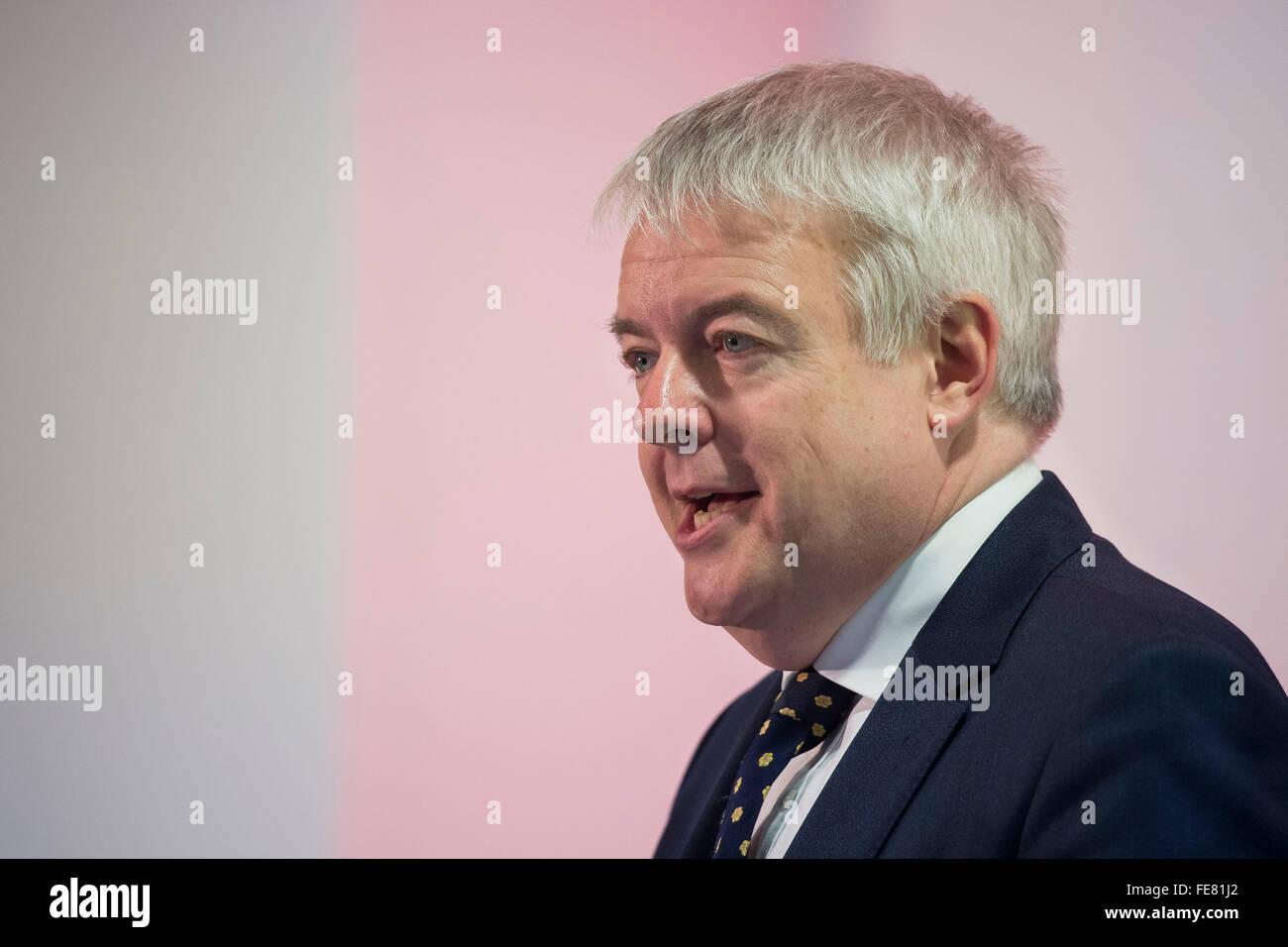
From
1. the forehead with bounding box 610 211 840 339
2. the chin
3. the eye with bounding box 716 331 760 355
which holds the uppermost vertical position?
the forehead with bounding box 610 211 840 339

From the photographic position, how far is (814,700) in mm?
1555

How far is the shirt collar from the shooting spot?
1488mm

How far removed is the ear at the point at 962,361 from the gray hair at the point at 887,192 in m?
0.02

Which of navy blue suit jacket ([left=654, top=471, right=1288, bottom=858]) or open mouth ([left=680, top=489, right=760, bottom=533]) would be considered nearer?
navy blue suit jacket ([left=654, top=471, right=1288, bottom=858])

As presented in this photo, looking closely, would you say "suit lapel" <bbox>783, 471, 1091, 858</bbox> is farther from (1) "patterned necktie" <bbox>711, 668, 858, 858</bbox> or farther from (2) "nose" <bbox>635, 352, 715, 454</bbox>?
(2) "nose" <bbox>635, 352, 715, 454</bbox>

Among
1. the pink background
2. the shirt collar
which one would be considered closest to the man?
the shirt collar

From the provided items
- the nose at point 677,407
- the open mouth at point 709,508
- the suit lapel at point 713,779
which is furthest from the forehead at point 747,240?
the suit lapel at point 713,779

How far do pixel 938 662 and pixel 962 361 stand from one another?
1.23 ft

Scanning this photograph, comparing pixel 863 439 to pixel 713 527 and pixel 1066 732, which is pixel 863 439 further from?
pixel 1066 732

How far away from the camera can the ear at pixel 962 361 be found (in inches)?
58.5

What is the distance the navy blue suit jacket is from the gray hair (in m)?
0.24

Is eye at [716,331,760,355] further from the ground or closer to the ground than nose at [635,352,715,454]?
further from the ground
